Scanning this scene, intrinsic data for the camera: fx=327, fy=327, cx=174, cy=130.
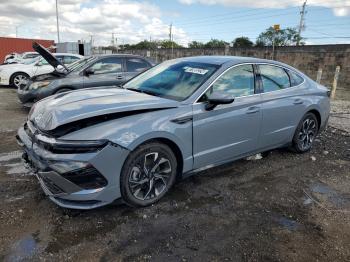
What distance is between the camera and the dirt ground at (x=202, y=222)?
9.31 ft

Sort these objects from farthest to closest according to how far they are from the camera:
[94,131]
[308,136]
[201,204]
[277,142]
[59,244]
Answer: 1. [308,136]
2. [277,142]
3. [201,204]
4. [94,131]
5. [59,244]

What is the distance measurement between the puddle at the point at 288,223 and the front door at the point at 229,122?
41.2 inches

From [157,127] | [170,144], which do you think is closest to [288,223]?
[170,144]

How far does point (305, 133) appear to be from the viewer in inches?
216

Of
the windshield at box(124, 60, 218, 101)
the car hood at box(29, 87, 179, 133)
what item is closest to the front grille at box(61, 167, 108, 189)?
the car hood at box(29, 87, 179, 133)

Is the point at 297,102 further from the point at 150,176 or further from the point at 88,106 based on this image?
the point at 88,106

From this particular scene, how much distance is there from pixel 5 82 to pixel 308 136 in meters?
11.5

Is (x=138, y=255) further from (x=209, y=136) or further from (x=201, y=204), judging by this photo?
(x=209, y=136)

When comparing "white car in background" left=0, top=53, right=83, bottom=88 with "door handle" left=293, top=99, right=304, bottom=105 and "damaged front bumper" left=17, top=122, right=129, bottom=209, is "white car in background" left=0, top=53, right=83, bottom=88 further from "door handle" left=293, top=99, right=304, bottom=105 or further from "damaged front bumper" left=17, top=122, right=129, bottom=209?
"damaged front bumper" left=17, top=122, right=129, bottom=209

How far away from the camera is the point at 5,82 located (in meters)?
12.7

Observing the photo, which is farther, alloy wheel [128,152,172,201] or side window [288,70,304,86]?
side window [288,70,304,86]

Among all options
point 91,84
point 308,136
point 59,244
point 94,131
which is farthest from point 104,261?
point 91,84

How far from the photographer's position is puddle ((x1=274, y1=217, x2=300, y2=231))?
3324 mm

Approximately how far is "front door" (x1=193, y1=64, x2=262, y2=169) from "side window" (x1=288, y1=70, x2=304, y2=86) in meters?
1.01
